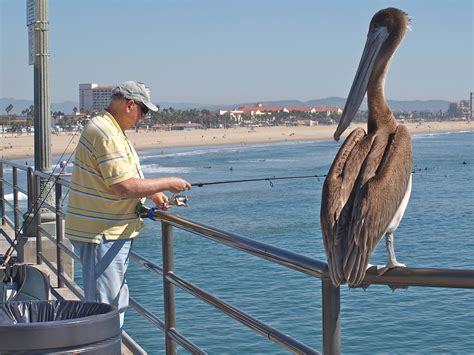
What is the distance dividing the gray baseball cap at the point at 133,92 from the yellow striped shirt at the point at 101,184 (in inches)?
5.1

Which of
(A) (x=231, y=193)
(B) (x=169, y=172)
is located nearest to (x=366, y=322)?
(A) (x=231, y=193)

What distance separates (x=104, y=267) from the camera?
15.5 feet

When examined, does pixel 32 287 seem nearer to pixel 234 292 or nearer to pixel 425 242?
pixel 234 292

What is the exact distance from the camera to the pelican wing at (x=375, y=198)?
298cm

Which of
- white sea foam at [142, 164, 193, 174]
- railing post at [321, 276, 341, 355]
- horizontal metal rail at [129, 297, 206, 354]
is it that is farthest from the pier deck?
white sea foam at [142, 164, 193, 174]

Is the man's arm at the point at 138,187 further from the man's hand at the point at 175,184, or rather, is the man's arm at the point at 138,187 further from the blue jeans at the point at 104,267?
the blue jeans at the point at 104,267

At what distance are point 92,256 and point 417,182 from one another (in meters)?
48.4

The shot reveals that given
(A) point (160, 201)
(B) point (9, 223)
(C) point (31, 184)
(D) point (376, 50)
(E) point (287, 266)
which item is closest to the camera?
(E) point (287, 266)

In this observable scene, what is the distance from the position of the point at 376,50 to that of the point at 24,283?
7.47ft

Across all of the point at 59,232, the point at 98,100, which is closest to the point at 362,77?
the point at 98,100

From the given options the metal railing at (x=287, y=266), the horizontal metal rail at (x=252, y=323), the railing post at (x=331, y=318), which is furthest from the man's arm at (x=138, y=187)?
the railing post at (x=331, y=318)

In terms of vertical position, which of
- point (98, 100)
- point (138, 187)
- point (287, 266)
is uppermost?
point (98, 100)

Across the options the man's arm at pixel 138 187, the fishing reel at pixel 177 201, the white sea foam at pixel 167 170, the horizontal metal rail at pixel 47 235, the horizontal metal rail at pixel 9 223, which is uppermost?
the man's arm at pixel 138 187

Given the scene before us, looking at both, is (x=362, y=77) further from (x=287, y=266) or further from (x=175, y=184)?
(x=175, y=184)
